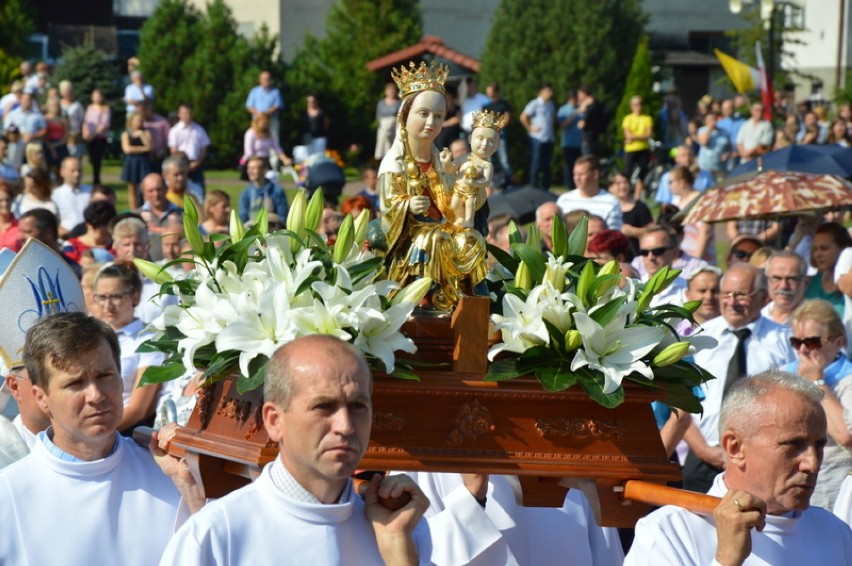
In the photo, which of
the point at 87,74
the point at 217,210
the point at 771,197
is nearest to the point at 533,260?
the point at 771,197

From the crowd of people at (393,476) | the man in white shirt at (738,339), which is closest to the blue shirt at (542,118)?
the man in white shirt at (738,339)

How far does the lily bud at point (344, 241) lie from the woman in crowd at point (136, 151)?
1516 cm

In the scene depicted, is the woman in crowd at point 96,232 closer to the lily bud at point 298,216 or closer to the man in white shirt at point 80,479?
the man in white shirt at point 80,479

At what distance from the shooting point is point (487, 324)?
3.92 m

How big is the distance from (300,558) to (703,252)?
Result: 29.7ft

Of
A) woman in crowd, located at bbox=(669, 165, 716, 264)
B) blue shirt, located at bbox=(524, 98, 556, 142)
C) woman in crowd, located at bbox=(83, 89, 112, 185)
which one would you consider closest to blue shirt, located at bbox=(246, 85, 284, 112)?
woman in crowd, located at bbox=(83, 89, 112, 185)

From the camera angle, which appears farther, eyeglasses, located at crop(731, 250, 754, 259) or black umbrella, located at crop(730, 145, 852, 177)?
black umbrella, located at crop(730, 145, 852, 177)

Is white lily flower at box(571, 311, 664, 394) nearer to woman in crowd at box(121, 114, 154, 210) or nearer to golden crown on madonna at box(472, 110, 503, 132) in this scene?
golden crown on madonna at box(472, 110, 503, 132)

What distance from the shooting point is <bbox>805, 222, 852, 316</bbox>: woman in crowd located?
32.0 ft

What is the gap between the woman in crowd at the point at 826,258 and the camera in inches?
384

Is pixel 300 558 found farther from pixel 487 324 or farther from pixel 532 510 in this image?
pixel 532 510

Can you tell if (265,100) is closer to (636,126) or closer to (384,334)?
(636,126)

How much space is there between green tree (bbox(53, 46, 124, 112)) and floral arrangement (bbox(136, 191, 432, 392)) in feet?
91.6

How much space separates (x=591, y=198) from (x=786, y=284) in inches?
130
